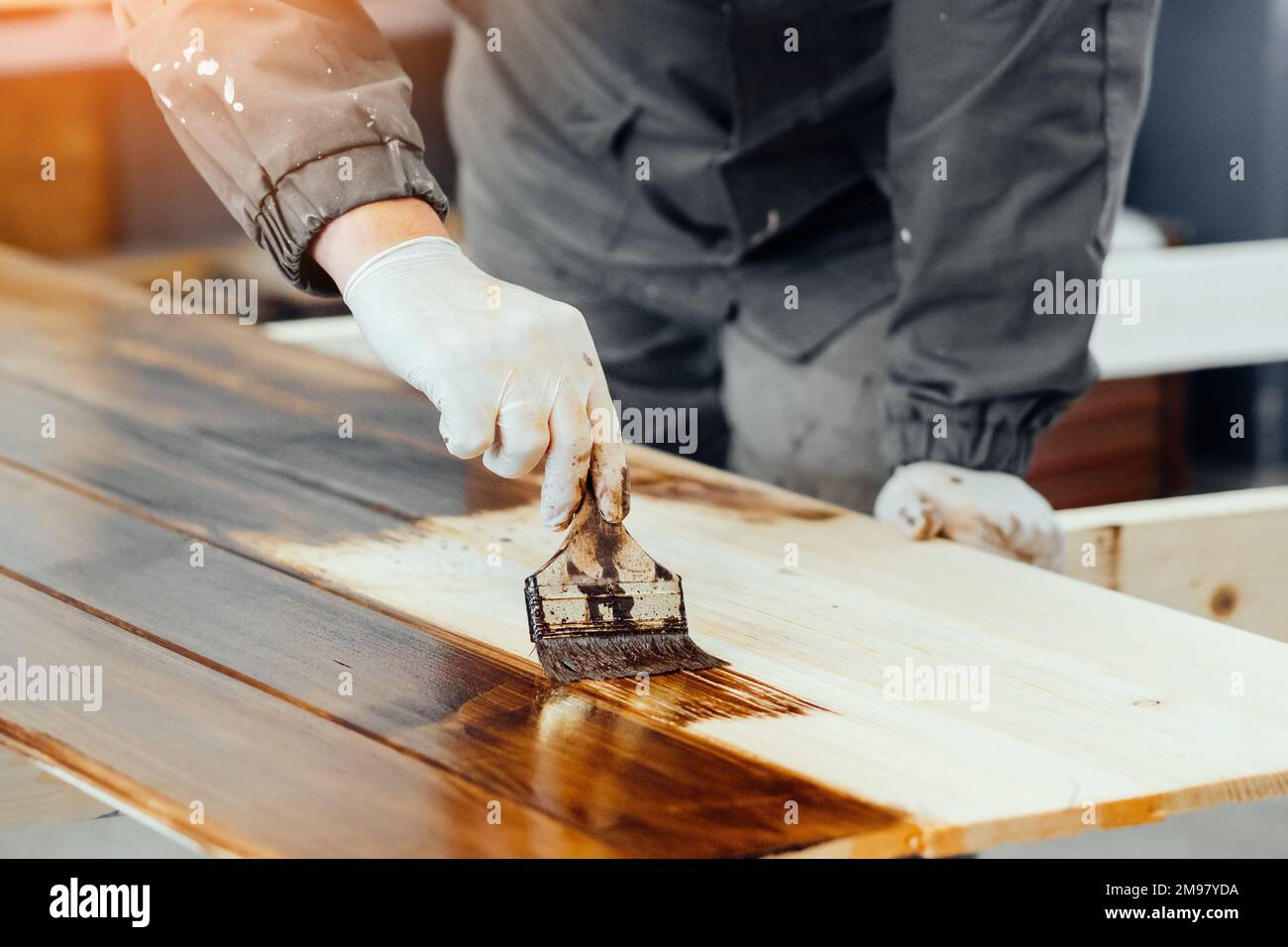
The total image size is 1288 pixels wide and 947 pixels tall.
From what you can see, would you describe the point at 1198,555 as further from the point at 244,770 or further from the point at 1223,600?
the point at 244,770

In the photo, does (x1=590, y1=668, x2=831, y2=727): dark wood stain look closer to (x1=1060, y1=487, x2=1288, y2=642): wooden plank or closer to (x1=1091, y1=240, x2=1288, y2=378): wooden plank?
(x1=1060, y1=487, x2=1288, y2=642): wooden plank

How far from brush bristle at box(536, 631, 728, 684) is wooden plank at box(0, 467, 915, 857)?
0.08 feet

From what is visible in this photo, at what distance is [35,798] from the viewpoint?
1.03 m

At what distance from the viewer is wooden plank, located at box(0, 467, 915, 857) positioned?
0.91 metres

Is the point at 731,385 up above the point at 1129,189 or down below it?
below

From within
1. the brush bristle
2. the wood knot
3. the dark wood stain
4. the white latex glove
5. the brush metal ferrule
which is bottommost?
the dark wood stain

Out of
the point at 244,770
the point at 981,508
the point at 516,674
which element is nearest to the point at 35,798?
the point at 244,770

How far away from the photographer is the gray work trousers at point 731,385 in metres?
1.76

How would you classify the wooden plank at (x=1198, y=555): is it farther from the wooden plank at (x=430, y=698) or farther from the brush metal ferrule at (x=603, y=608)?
the wooden plank at (x=430, y=698)

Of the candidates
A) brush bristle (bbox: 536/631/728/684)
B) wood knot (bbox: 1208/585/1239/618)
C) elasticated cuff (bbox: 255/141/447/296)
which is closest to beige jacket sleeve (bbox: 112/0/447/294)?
elasticated cuff (bbox: 255/141/447/296)

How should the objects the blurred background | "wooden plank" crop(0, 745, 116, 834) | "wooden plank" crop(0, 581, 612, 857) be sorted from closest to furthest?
"wooden plank" crop(0, 581, 612, 857)
"wooden plank" crop(0, 745, 116, 834)
the blurred background

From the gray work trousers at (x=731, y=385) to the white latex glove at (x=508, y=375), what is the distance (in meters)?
0.65

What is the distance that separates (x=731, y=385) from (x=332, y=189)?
74cm

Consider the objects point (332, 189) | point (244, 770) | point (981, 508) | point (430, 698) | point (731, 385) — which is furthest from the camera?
point (731, 385)
